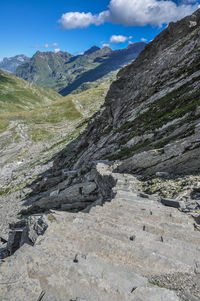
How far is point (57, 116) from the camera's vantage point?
570ft

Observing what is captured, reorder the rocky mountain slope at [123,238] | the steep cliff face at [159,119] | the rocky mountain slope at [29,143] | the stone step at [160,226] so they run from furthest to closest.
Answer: the rocky mountain slope at [29,143] < the steep cliff face at [159,119] < the stone step at [160,226] < the rocky mountain slope at [123,238]

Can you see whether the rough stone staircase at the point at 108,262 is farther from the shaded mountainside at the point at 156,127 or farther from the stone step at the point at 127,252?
the shaded mountainside at the point at 156,127

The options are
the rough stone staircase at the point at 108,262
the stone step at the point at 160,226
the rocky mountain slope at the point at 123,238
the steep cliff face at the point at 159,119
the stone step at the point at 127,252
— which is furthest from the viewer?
the steep cliff face at the point at 159,119

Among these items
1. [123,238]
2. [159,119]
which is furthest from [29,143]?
[123,238]

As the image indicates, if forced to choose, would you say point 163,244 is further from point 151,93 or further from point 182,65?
point 182,65

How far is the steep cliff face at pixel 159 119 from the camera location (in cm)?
1998

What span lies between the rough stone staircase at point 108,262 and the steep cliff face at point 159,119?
9.56m

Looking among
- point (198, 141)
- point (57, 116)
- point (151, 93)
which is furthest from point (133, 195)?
point (57, 116)

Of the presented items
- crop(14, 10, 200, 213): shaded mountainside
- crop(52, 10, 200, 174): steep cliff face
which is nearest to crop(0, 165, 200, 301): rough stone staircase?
crop(52, 10, 200, 174): steep cliff face

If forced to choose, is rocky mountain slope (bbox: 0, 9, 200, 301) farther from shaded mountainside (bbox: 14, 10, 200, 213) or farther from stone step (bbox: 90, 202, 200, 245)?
shaded mountainside (bbox: 14, 10, 200, 213)

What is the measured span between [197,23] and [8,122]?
173m

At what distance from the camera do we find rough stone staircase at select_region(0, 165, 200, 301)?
626 cm

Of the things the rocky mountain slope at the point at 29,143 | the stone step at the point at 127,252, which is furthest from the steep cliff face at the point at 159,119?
the rocky mountain slope at the point at 29,143

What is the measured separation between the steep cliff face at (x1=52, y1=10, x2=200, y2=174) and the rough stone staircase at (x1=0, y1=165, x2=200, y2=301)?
956 cm
